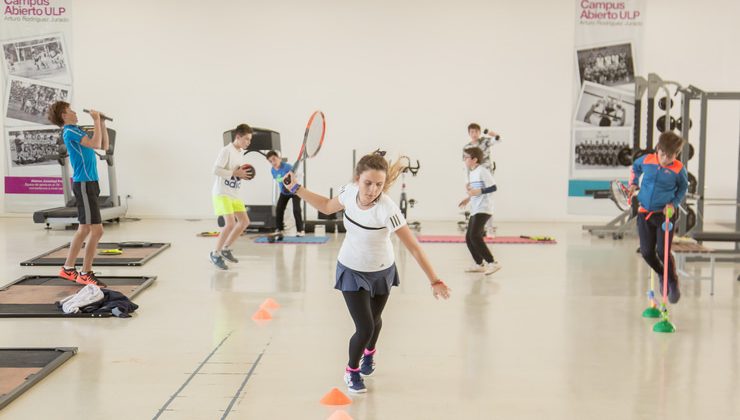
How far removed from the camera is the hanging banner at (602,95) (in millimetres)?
13766

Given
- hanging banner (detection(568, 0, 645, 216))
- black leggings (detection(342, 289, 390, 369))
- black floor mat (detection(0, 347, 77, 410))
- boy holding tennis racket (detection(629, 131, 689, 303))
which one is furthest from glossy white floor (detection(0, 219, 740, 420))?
hanging banner (detection(568, 0, 645, 216))

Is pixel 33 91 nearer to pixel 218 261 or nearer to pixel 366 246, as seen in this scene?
pixel 218 261

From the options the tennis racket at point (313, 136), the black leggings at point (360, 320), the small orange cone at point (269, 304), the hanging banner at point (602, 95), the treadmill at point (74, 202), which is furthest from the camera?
the hanging banner at point (602, 95)

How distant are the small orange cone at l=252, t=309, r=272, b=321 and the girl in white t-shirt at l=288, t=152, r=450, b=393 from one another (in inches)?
69.9

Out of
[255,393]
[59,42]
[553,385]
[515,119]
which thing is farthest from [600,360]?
[59,42]

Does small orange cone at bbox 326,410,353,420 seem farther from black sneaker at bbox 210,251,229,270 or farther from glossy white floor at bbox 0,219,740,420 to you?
black sneaker at bbox 210,251,229,270

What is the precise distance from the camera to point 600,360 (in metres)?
5.07

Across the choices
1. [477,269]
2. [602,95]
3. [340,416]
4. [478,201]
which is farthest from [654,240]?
[602,95]

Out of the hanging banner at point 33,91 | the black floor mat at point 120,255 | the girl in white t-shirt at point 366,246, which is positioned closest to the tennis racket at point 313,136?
the girl in white t-shirt at point 366,246

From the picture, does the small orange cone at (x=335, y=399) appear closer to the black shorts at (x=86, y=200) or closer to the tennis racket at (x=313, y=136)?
→ the tennis racket at (x=313, y=136)

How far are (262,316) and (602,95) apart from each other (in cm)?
953

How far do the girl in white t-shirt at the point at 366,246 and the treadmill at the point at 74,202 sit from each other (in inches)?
320

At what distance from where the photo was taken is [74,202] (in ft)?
41.9

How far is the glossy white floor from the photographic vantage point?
4.16 m
